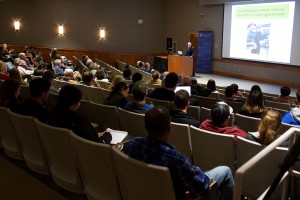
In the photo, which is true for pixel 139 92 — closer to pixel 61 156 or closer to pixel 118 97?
pixel 118 97

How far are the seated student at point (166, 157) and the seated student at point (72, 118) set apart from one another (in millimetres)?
730

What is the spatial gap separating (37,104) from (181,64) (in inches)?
354

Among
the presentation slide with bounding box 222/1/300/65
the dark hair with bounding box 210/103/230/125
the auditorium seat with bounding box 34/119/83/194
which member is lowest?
the auditorium seat with bounding box 34/119/83/194

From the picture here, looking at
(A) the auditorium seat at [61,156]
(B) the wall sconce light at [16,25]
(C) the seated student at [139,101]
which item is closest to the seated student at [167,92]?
(C) the seated student at [139,101]

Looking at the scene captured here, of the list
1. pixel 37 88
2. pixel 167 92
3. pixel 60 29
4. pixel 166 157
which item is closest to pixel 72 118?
pixel 37 88

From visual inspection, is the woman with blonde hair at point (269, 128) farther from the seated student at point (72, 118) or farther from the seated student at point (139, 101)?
the seated student at point (139, 101)

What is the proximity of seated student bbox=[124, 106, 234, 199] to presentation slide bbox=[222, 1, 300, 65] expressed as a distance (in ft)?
31.7

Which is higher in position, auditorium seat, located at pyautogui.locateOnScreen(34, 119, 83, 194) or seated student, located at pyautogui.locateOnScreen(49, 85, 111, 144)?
seated student, located at pyautogui.locateOnScreen(49, 85, 111, 144)

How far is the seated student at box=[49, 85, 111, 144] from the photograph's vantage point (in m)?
2.62

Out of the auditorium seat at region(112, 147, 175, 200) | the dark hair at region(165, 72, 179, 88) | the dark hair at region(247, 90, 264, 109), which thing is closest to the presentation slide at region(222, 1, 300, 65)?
the dark hair at region(165, 72, 179, 88)

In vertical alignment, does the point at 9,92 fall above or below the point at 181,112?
above

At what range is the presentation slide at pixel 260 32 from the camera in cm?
1040

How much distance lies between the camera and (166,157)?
1828mm

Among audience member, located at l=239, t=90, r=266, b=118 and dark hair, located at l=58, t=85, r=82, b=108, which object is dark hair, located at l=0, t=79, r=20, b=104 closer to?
dark hair, located at l=58, t=85, r=82, b=108
